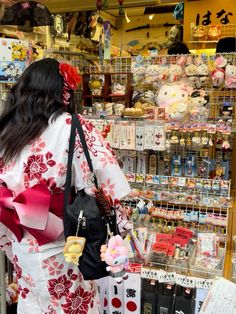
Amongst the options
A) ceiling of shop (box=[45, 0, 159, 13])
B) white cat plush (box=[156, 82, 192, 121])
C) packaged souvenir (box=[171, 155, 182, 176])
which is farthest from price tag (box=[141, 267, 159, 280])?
ceiling of shop (box=[45, 0, 159, 13])

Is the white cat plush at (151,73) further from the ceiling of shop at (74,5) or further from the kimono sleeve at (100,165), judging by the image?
the ceiling of shop at (74,5)

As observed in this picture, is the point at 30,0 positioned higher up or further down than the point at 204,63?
higher up

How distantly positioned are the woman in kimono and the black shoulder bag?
3 centimetres

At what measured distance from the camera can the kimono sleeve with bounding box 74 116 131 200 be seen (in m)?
1.48

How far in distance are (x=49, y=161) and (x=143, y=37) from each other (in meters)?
7.73

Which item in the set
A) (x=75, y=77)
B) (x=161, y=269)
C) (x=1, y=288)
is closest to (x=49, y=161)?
(x=75, y=77)

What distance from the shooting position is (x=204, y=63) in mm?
2727

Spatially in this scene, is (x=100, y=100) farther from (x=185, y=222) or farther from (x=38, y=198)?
(x=38, y=198)

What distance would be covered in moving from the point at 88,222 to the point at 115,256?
0.16m

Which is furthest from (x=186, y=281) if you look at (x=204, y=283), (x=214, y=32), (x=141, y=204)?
(x=214, y=32)

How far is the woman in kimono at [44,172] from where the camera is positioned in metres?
1.46

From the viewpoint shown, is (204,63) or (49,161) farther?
(204,63)

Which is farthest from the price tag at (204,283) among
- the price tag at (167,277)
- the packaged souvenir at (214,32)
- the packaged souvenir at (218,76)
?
the packaged souvenir at (214,32)

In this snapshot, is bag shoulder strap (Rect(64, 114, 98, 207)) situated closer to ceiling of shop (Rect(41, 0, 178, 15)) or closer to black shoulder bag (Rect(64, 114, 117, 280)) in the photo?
black shoulder bag (Rect(64, 114, 117, 280))
